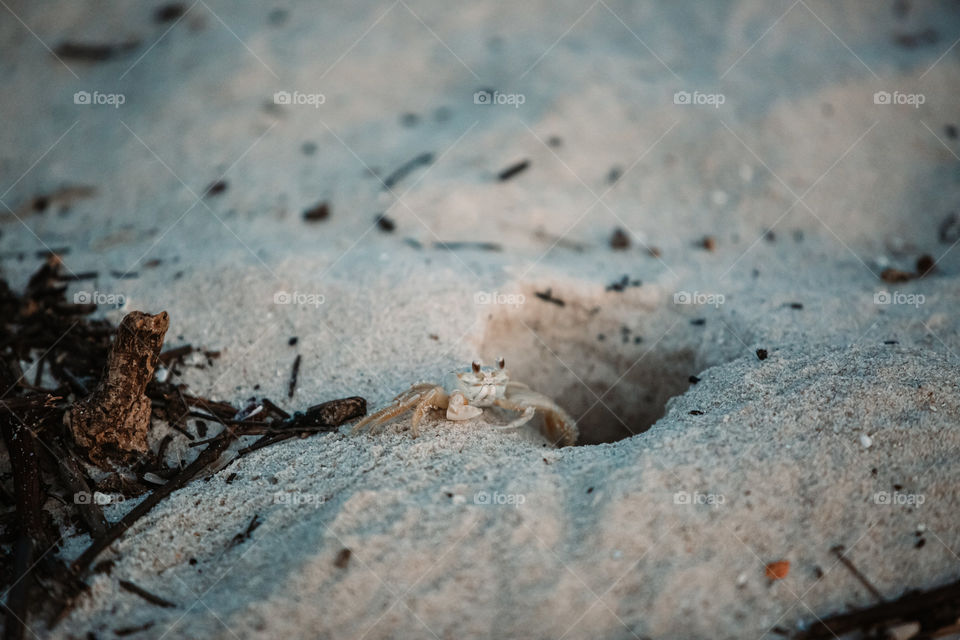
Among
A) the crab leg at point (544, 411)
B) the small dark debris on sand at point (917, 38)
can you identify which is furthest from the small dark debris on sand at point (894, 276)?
the small dark debris on sand at point (917, 38)

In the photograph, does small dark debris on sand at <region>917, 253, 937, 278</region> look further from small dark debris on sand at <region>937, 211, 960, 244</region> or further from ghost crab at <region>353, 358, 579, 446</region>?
ghost crab at <region>353, 358, 579, 446</region>

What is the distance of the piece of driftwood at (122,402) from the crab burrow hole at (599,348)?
1.86 m

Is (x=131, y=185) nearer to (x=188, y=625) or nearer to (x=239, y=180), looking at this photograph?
(x=239, y=180)

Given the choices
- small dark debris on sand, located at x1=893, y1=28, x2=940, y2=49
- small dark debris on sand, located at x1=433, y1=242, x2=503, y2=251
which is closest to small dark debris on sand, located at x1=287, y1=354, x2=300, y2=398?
small dark debris on sand, located at x1=433, y1=242, x2=503, y2=251

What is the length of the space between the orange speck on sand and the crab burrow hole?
154 cm

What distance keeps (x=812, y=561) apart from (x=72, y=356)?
3.88 metres

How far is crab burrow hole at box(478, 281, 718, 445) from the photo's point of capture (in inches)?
157

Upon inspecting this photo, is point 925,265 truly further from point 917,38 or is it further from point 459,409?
point 459,409

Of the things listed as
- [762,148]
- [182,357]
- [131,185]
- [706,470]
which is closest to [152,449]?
[182,357]

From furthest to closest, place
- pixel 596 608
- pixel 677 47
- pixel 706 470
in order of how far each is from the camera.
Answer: pixel 677 47
pixel 706 470
pixel 596 608

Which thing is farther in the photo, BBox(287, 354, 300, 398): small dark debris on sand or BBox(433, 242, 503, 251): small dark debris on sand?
BBox(433, 242, 503, 251): small dark debris on sand

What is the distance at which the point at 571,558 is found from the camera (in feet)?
8.21

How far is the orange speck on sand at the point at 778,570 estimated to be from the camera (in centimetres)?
244

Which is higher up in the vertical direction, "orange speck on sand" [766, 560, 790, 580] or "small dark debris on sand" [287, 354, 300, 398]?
"small dark debris on sand" [287, 354, 300, 398]
